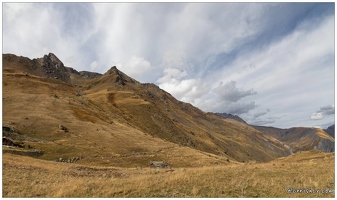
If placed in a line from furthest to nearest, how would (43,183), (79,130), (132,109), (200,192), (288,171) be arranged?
(132,109), (79,130), (288,171), (43,183), (200,192)

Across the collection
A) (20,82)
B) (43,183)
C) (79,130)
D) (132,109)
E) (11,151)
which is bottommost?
(43,183)

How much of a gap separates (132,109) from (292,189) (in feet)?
350

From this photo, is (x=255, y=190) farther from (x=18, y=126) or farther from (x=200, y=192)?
(x=18, y=126)

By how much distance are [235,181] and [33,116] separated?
2154 inches

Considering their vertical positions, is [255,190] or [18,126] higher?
[18,126]

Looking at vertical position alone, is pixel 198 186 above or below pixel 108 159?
below

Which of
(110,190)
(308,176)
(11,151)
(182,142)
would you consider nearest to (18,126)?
(11,151)

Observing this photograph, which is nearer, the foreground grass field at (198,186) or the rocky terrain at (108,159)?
the foreground grass field at (198,186)

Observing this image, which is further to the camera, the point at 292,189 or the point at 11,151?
the point at 11,151

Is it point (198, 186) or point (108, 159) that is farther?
point (108, 159)

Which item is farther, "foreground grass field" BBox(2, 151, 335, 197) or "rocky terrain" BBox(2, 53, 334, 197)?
"rocky terrain" BBox(2, 53, 334, 197)

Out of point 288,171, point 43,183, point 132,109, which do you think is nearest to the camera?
point 43,183

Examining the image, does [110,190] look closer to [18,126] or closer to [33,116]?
[18,126]

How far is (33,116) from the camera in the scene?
59.5 m
